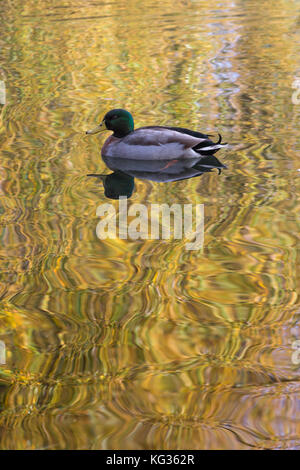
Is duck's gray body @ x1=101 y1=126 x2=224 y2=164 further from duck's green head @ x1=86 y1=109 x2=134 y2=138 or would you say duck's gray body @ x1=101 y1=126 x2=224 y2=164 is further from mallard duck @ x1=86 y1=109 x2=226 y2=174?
duck's green head @ x1=86 y1=109 x2=134 y2=138

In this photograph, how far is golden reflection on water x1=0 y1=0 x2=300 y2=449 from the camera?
11.6ft

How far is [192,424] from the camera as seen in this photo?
3475 millimetres

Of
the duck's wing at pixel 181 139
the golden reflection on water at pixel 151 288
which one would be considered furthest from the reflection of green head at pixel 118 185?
the duck's wing at pixel 181 139

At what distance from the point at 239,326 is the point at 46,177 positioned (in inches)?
135

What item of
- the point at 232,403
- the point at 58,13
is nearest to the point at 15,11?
the point at 58,13

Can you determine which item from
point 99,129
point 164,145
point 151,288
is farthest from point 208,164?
point 151,288

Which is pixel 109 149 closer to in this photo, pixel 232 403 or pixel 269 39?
pixel 232 403

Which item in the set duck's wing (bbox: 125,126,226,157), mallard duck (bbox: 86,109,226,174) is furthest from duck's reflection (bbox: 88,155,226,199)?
duck's wing (bbox: 125,126,226,157)

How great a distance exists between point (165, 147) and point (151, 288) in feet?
9.53

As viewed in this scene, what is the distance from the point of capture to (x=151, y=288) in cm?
488

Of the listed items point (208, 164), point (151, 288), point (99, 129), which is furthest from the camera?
point (99, 129)

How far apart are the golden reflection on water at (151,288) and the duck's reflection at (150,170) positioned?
0.15m

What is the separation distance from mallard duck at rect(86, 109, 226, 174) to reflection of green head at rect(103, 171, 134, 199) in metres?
0.37

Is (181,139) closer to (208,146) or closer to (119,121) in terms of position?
(208,146)
